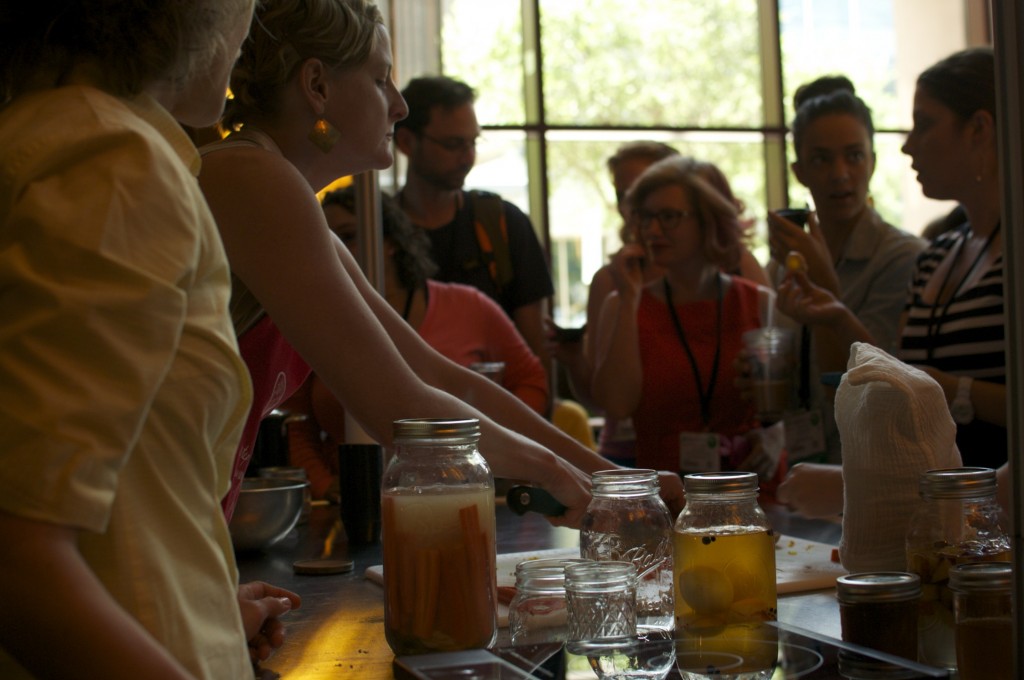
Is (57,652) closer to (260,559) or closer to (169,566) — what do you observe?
(169,566)

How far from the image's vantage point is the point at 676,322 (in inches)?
112

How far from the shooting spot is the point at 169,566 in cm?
64

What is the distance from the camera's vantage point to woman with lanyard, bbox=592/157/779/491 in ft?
8.84

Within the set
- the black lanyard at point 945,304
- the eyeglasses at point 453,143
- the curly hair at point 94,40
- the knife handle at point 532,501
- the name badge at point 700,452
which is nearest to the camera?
the curly hair at point 94,40

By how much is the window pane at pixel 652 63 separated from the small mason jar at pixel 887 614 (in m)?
4.96

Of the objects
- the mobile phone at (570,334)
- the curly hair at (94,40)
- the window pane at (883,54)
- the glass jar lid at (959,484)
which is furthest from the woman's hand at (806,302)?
the window pane at (883,54)

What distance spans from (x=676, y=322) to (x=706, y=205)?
0.34 metres

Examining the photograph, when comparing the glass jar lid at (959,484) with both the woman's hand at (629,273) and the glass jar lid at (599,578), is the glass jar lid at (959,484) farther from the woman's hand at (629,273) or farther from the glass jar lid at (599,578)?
the woman's hand at (629,273)

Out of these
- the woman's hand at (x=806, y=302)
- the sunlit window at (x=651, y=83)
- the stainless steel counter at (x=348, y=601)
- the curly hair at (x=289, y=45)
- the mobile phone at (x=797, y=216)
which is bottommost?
the stainless steel counter at (x=348, y=601)

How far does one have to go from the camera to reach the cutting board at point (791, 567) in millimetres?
1242

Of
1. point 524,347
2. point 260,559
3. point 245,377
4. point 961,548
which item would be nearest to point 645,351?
point 524,347

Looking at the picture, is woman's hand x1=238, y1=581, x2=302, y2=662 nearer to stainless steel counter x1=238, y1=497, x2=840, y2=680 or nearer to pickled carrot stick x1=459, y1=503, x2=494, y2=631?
stainless steel counter x1=238, y1=497, x2=840, y2=680

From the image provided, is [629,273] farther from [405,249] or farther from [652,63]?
[652,63]

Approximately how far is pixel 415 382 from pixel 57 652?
66 cm
